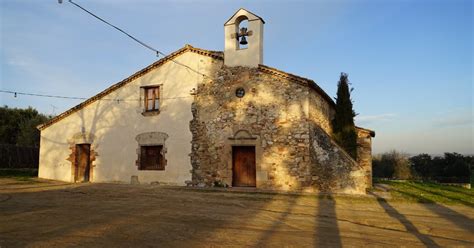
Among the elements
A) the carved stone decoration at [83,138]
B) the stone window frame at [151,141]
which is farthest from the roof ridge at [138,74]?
the stone window frame at [151,141]

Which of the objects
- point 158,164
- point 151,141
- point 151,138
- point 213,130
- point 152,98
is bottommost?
point 158,164

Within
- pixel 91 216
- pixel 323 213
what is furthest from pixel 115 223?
pixel 323 213

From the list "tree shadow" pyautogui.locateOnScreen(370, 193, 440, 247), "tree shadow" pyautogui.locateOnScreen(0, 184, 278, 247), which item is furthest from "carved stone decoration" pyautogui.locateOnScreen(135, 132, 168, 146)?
"tree shadow" pyautogui.locateOnScreen(370, 193, 440, 247)

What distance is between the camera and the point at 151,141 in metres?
14.9

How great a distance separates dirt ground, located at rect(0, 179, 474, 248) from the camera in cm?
498

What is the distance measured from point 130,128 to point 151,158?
171cm

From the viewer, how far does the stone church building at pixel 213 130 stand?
12453 mm

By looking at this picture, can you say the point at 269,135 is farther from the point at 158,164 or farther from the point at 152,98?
the point at 152,98

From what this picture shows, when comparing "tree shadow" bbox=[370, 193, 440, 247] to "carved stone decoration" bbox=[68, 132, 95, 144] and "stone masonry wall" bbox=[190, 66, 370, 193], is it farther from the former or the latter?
"carved stone decoration" bbox=[68, 132, 95, 144]

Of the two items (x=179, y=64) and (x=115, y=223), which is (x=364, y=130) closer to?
(x=179, y=64)

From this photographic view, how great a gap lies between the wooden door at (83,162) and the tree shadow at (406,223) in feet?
42.4

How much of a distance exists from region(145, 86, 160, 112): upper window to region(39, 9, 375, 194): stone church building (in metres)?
0.04

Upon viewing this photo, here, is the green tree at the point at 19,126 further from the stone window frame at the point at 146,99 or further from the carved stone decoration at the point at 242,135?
the carved stone decoration at the point at 242,135

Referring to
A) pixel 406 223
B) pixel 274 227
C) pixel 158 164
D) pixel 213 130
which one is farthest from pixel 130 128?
pixel 406 223
